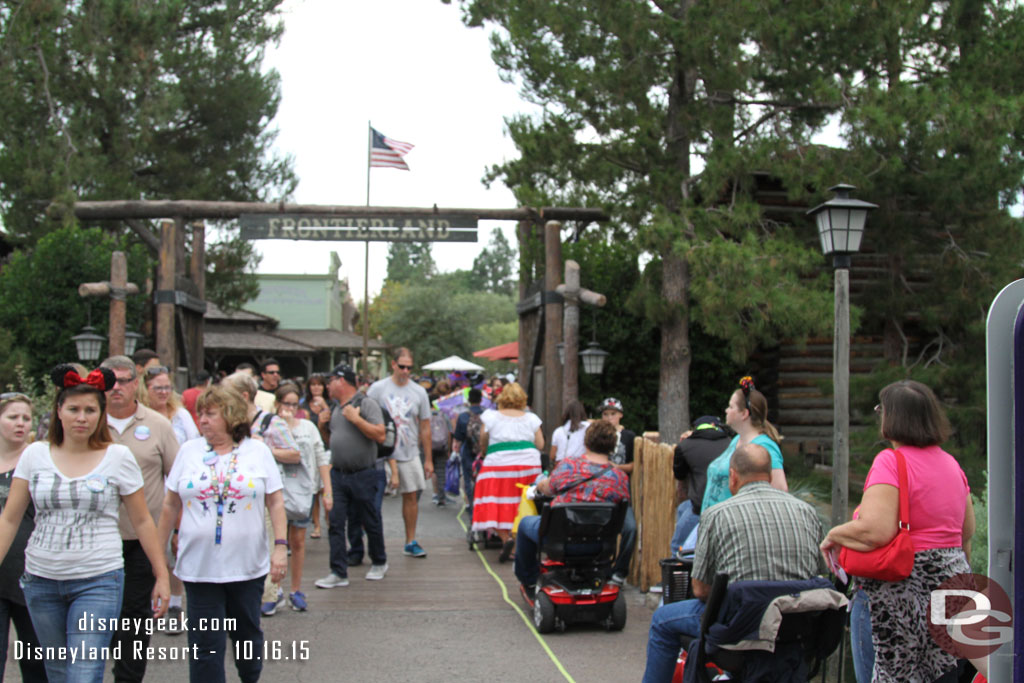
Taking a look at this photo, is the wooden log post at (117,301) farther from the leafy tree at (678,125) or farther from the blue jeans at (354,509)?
the blue jeans at (354,509)

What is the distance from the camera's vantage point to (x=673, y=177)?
42.3 ft

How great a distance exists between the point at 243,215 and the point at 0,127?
1260 cm

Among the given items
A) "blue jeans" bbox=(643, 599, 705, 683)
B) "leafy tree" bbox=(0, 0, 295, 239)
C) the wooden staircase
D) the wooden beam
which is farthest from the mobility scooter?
"leafy tree" bbox=(0, 0, 295, 239)

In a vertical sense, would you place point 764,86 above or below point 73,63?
below

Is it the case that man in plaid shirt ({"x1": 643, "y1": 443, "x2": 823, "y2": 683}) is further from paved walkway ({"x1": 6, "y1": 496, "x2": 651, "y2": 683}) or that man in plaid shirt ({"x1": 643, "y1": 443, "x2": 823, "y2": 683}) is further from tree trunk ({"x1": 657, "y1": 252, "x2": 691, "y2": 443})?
tree trunk ({"x1": 657, "y1": 252, "x2": 691, "y2": 443})

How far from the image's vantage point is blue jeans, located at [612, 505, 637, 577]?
7238 millimetres

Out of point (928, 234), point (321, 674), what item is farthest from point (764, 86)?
point (321, 674)

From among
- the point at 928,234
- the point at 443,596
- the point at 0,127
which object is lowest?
the point at 443,596

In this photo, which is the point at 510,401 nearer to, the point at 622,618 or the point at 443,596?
the point at 443,596

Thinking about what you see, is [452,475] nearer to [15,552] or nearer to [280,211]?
[280,211]

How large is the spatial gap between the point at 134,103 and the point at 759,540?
79.9 feet

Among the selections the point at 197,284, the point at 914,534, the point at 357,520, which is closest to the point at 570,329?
the point at 357,520

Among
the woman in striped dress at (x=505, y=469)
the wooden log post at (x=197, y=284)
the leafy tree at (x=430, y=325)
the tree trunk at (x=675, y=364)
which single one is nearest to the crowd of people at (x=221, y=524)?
the woman in striped dress at (x=505, y=469)

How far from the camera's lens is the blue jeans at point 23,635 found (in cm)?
444
